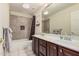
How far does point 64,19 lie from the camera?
2.13 m

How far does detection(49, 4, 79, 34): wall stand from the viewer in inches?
77.4

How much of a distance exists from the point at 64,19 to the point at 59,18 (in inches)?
5.2

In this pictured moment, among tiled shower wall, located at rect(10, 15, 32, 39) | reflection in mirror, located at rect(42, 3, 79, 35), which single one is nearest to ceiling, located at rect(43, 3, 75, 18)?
reflection in mirror, located at rect(42, 3, 79, 35)

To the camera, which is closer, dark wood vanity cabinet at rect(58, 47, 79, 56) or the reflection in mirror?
dark wood vanity cabinet at rect(58, 47, 79, 56)

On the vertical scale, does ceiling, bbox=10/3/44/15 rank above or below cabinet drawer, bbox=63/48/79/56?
above

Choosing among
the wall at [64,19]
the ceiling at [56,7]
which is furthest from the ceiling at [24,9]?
the wall at [64,19]

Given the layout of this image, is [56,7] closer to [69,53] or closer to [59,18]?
[59,18]

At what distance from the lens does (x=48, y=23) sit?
246 centimetres

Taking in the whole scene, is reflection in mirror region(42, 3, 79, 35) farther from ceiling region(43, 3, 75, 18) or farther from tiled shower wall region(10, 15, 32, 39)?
tiled shower wall region(10, 15, 32, 39)

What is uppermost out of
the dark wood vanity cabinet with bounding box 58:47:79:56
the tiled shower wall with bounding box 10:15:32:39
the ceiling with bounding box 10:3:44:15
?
the ceiling with bounding box 10:3:44:15

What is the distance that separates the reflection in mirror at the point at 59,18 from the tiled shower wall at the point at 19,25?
1.69 feet

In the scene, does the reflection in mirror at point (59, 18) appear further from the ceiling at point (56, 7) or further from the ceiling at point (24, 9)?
the ceiling at point (24, 9)

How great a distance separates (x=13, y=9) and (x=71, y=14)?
3.98 ft

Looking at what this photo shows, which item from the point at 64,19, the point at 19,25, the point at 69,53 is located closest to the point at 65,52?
the point at 69,53
